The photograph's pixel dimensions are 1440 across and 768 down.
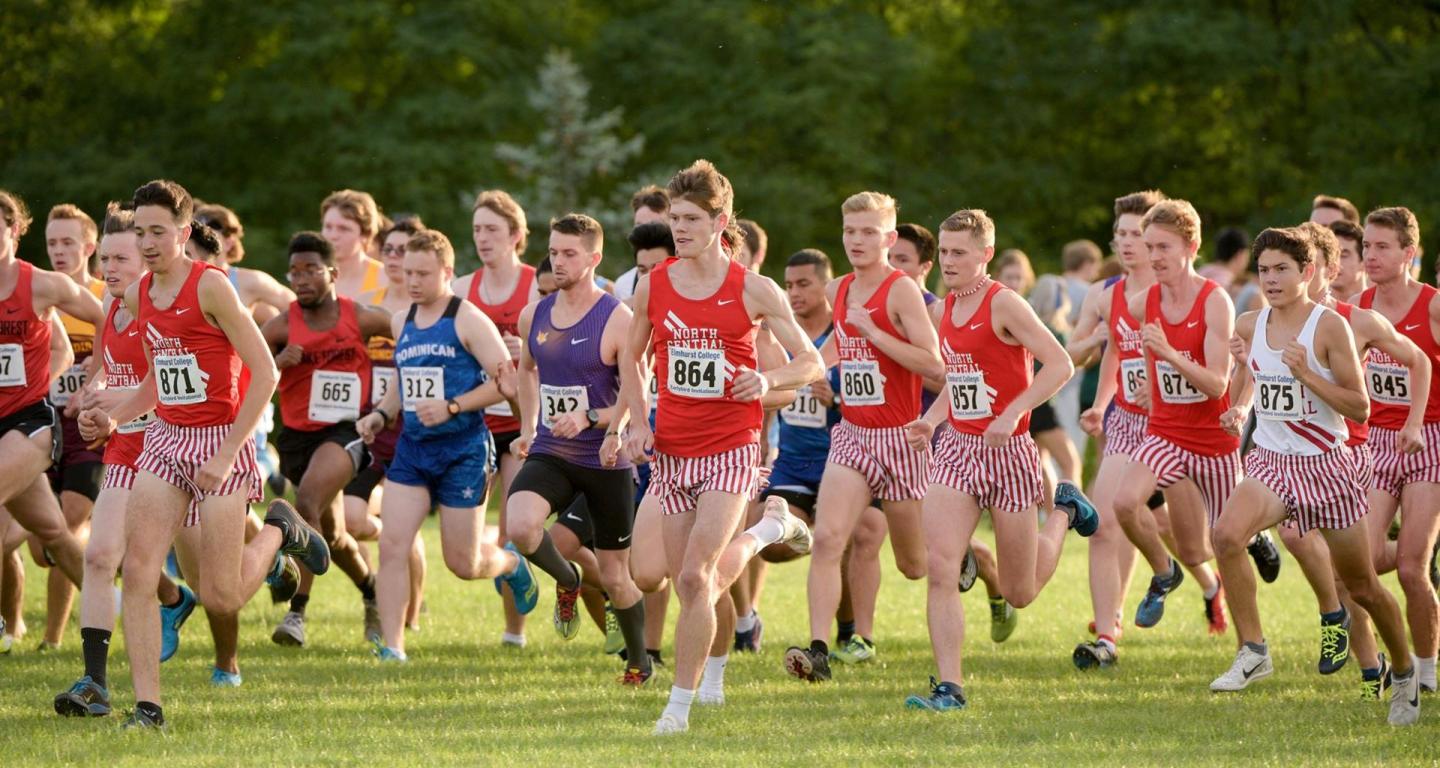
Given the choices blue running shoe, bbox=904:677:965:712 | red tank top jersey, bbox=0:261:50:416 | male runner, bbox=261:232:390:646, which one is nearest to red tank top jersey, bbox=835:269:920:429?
blue running shoe, bbox=904:677:965:712

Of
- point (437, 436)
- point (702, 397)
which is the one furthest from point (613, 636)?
point (702, 397)

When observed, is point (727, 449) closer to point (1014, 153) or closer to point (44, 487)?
point (44, 487)

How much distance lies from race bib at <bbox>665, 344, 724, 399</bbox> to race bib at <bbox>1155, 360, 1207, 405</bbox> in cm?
253

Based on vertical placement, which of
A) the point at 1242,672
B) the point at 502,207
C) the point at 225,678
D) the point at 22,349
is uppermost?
the point at 502,207

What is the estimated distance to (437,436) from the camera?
9.74 m

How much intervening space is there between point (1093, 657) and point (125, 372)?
4967 mm

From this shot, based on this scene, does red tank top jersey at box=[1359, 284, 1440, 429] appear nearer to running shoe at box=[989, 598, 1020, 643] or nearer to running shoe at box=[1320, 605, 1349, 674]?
running shoe at box=[1320, 605, 1349, 674]

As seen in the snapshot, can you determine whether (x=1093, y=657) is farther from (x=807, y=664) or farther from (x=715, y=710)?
(x=715, y=710)

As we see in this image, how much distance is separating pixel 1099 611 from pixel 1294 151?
23.2 metres

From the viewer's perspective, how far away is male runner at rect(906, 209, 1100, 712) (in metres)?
8.12

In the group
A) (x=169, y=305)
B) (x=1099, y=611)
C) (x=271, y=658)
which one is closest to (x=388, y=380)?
(x=271, y=658)

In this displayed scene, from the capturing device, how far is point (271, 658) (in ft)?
32.9

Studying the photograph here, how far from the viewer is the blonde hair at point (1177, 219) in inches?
354

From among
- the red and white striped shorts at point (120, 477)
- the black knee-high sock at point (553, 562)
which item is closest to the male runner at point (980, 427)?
the black knee-high sock at point (553, 562)
